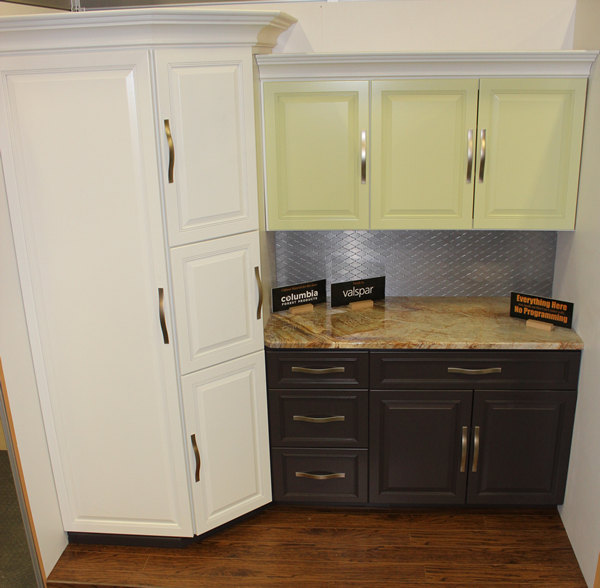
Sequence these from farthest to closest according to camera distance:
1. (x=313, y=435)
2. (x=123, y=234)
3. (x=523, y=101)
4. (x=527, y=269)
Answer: (x=527, y=269) → (x=313, y=435) → (x=523, y=101) → (x=123, y=234)

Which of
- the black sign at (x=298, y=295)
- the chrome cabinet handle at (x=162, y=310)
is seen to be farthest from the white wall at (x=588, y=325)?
the chrome cabinet handle at (x=162, y=310)

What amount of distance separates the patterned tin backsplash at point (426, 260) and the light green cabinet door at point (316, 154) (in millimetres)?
338

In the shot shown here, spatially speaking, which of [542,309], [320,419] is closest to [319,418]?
[320,419]

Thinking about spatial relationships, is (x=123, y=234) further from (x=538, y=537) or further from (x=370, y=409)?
(x=538, y=537)

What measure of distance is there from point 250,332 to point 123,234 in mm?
685

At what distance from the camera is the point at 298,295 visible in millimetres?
2891

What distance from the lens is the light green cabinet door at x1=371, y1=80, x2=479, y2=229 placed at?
2512 mm

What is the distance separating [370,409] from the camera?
2.62 meters

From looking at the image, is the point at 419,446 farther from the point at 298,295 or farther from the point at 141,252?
the point at 141,252

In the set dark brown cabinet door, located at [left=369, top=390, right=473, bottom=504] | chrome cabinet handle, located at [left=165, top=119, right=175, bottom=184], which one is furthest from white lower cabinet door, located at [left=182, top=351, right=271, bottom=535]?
chrome cabinet handle, located at [left=165, top=119, right=175, bottom=184]

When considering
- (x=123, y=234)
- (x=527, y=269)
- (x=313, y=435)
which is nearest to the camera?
(x=123, y=234)

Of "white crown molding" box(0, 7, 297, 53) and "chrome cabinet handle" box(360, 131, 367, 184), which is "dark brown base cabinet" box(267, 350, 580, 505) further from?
"white crown molding" box(0, 7, 297, 53)

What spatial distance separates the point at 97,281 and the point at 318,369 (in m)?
1.03

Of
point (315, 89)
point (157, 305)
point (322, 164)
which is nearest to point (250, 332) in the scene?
point (157, 305)
